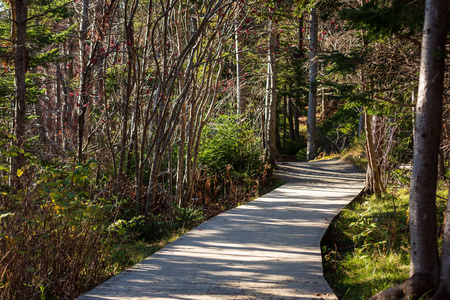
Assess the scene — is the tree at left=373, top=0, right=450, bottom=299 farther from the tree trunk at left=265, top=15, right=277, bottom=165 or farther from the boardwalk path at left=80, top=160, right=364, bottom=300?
the tree trunk at left=265, top=15, right=277, bottom=165

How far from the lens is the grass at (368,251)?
14.0 feet

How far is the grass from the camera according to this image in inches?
168

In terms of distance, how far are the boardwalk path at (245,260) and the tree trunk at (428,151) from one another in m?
0.92

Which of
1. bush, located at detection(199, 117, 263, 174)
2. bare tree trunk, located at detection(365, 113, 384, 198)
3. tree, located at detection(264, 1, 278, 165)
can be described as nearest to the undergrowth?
bush, located at detection(199, 117, 263, 174)

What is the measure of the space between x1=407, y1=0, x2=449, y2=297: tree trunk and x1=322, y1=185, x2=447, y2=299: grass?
89cm

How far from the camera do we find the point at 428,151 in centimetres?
310

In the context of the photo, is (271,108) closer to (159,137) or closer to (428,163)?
(159,137)

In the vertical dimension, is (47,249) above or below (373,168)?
below

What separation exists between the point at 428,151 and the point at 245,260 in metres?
2.49

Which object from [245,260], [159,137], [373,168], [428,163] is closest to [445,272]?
[428,163]

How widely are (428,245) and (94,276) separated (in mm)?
3294

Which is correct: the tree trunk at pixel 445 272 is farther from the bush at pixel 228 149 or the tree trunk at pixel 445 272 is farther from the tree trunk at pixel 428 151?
the bush at pixel 228 149

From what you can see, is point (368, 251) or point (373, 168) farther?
point (373, 168)

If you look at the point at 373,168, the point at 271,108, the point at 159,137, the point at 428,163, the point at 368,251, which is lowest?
the point at 368,251
